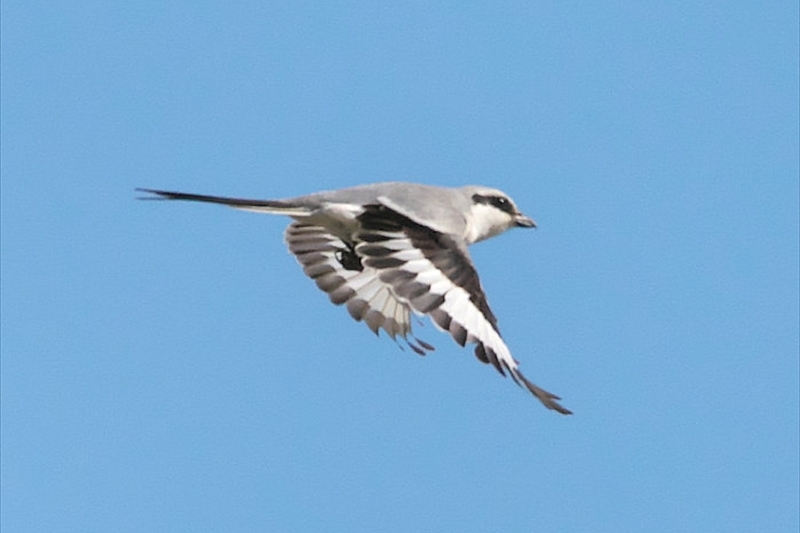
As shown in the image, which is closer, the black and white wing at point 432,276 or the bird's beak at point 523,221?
the black and white wing at point 432,276

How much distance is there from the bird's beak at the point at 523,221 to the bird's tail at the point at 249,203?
232 cm

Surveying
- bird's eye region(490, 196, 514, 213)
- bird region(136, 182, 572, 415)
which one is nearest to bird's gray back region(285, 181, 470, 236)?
bird region(136, 182, 572, 415)

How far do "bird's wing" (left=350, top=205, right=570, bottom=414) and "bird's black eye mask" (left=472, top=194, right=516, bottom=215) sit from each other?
1.62 meters

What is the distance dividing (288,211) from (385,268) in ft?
4.79

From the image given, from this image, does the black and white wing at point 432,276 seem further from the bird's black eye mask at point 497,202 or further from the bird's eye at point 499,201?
the bird's eye at point 499,201

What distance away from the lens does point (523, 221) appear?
Answer: 573 inches

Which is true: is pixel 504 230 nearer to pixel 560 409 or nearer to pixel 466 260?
pixel 466 260

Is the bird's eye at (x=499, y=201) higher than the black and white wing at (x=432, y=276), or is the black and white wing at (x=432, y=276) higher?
the bird's eye at (x=499, y=201)

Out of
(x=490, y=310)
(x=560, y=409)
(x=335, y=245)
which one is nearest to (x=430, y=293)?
(x=490, y=310)

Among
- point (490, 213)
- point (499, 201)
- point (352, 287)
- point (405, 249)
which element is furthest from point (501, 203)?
point (405, 249)

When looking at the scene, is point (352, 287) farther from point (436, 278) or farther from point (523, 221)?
point (436, 278)

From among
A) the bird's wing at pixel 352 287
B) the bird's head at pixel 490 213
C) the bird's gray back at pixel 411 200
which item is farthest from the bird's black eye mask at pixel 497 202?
the bird's wing at pixel 352 287

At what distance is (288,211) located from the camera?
43.0ft

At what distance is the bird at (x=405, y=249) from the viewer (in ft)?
37.7
